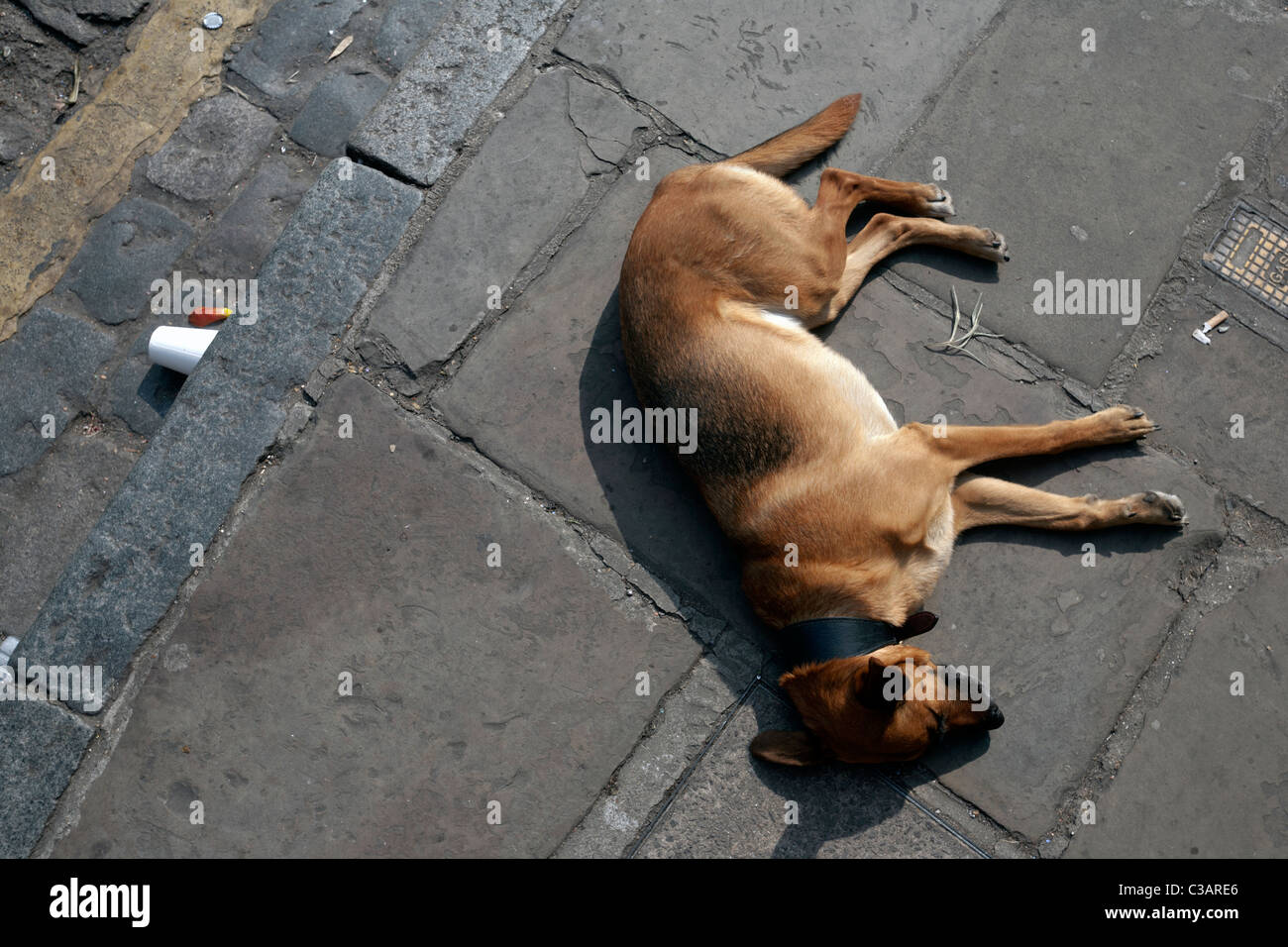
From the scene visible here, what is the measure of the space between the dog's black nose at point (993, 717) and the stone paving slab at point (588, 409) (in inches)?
37.8

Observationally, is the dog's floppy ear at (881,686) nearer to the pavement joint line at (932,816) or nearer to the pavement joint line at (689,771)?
the pavement joint line at (932,816)

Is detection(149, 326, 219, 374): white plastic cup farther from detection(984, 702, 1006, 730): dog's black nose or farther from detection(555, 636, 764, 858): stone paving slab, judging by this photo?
detection(984, 702, 1006, 730): dog's black nose

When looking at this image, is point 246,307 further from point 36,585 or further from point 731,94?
point 731,94

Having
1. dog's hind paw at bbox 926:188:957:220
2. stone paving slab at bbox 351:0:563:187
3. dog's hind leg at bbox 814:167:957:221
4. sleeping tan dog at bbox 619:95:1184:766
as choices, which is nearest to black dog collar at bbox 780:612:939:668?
sleeping tan dog at bbox 619:95:1184:766

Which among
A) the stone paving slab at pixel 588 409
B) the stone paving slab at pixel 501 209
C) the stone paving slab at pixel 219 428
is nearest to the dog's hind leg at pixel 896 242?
the stone paving slab at pixel 588 409

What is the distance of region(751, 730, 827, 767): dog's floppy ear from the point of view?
10.8 feet

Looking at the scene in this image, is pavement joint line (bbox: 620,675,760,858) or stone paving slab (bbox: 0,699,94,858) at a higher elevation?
pavement joint line (bbox: 620,675,760,858)

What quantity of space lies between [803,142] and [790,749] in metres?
2.54

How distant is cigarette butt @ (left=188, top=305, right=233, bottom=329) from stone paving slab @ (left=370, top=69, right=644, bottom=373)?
715 mm

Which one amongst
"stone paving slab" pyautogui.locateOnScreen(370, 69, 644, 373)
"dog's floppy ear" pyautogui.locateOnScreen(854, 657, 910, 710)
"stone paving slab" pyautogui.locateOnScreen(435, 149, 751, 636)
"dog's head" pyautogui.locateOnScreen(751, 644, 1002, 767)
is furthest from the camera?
"stone paving slab" pyautogui.locateOnScreen(370, 69, 644, 373)

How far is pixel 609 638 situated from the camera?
11.8 ft

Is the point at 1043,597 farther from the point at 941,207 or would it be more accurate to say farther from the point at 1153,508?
the point at 941,207

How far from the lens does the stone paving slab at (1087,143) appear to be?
3.81 metres
